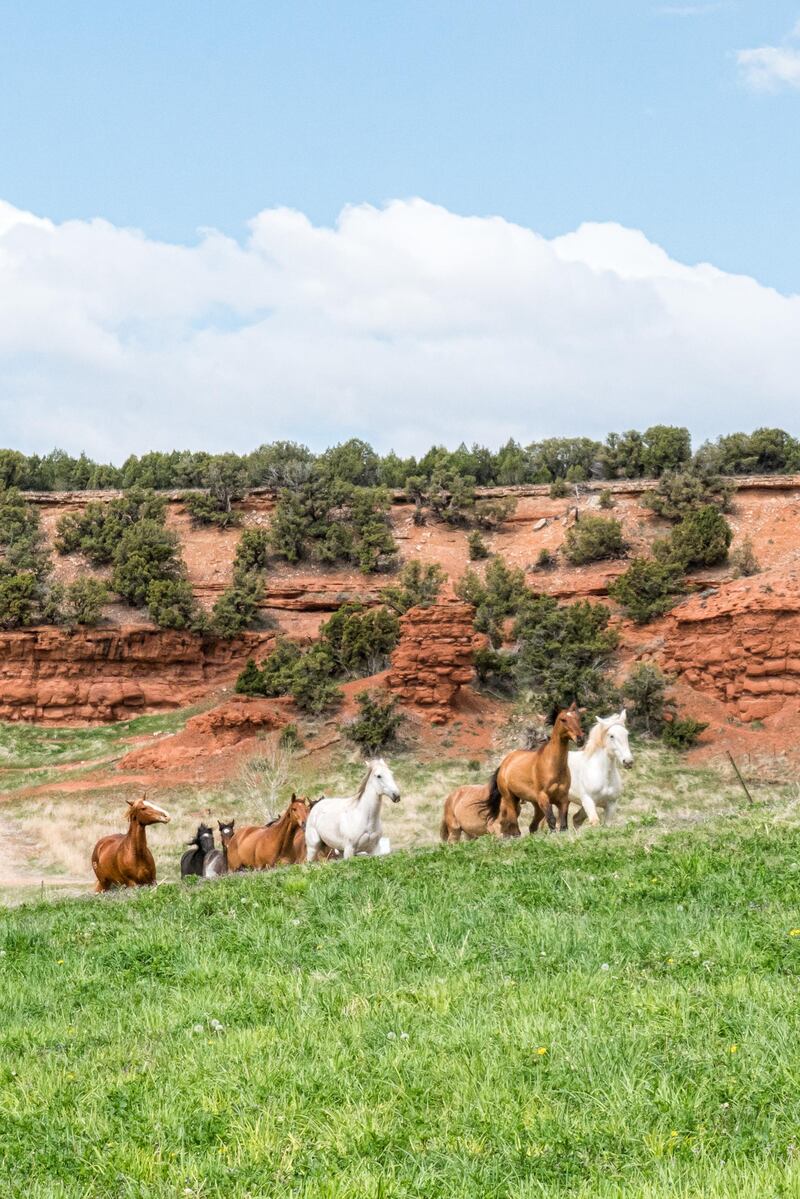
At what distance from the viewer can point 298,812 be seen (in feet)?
70.2

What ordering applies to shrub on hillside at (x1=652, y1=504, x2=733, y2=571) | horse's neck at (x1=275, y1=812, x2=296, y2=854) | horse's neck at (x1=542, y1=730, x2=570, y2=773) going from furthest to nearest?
1. shrub on hillside at (x1=652, y1=504, x2=733, y2=571)
2. horse's neck at (x1=275, y1=812, x2=296, y2=854)
3. horse's neck at (x1=542, y1=730, x2=570, y2=773)

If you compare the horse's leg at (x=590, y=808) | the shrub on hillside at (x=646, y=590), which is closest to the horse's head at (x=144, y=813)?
the horse's leg at (x=590, y=808)

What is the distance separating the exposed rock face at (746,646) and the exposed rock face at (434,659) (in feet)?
31.4

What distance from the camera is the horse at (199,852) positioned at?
23547 mm

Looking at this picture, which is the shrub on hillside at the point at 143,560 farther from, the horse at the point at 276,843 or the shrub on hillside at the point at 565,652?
the horse at the point at 276,843

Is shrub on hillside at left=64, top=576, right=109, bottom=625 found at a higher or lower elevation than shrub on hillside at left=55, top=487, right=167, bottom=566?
lower

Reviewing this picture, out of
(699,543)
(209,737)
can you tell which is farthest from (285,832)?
(699,543)

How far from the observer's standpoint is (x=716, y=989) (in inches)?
298

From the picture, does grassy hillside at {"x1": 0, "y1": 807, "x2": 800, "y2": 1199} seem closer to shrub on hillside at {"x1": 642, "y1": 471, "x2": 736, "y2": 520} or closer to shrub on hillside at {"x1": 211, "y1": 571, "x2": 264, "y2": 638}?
shrub on hillside at {"x1": 211, "y1": 571, "x2": 264, "y2": 638}

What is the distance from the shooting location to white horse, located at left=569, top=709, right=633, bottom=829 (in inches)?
796

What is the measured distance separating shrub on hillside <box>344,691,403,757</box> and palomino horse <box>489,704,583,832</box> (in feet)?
79.9

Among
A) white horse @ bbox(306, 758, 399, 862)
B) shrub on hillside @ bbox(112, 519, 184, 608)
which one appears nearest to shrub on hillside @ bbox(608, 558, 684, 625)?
shrub on hillside @ bbox(112, 519, 184, 608)

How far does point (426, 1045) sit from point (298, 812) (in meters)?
14.7

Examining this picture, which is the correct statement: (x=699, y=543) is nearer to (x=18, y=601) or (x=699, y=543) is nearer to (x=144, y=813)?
(x=18, y=601)
